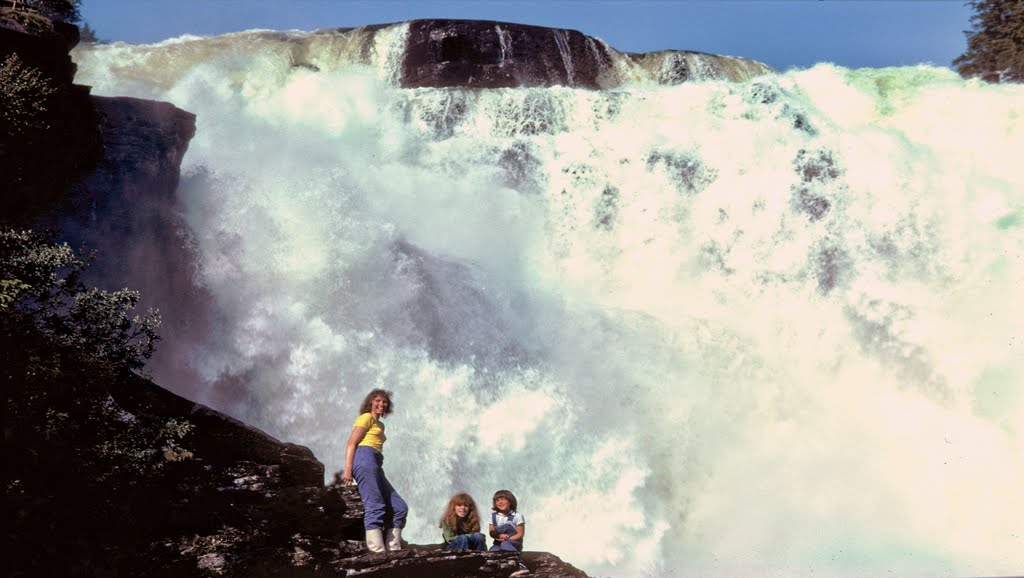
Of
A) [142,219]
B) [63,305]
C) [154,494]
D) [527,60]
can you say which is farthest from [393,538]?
[527,60]

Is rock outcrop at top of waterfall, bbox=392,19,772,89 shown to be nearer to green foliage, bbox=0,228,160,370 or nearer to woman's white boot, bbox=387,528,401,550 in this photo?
green foliage, bbox=0,228,160,370

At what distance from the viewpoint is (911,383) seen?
16.6 meters

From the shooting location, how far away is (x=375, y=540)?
779 centimetres

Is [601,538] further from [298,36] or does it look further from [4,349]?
[298,36]

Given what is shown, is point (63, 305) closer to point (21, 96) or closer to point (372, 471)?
point (372, 471)

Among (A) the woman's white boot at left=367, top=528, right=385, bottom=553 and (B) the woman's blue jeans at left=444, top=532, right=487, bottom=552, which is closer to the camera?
(A) the woman's white boot at left=367, top=528, right=385, bottom=553

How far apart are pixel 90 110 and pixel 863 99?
17136 millimetres

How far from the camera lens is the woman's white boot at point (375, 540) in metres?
7.78

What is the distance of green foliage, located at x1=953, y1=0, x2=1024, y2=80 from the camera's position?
3062 cm

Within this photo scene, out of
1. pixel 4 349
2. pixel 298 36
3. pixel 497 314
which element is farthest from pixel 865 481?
pixel 298 36

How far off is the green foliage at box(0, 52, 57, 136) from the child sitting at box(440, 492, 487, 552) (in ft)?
25.7

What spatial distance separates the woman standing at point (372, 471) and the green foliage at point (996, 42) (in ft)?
93.2

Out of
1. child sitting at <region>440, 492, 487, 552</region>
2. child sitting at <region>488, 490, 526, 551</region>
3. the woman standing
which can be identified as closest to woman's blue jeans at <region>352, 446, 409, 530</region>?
the woman standing

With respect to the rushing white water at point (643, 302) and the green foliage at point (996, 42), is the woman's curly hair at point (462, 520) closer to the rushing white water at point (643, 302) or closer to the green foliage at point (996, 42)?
the rushing white water at point (643, 302)
